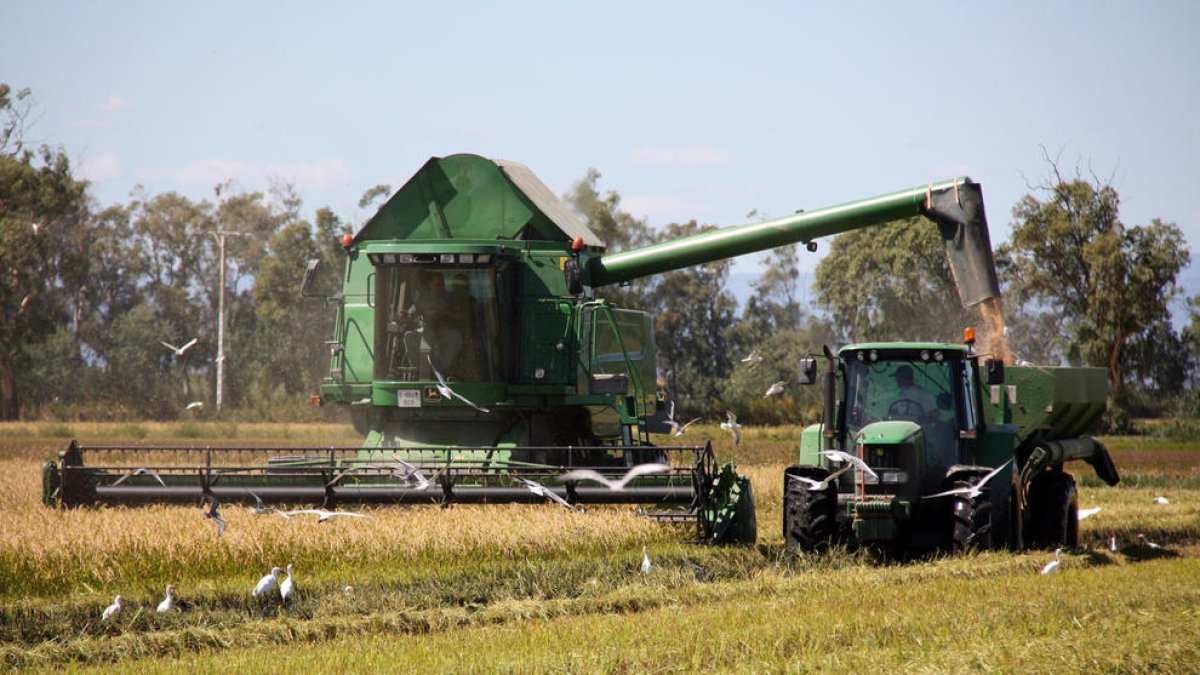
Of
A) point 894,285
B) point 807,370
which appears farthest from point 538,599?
point 894,285

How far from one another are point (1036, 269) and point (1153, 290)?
155 inches

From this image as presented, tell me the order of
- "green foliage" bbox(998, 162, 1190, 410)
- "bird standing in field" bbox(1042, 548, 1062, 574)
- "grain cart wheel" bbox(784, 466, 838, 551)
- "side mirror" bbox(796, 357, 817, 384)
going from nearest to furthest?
"bird standing in field" bbox(1042, 548, 1062, 574) < "side mirror" bbox(796, 357, 817, 384) < "grain cart wheel" bbox(784, 466, 838, 551) < "green foliage" bbox(998, 162, 1190, 410)

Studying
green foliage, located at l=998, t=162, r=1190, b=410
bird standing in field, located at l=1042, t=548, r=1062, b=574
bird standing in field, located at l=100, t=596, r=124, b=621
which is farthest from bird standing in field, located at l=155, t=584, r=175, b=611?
green foliage, located at l=998, t=162, r=1190, b=410

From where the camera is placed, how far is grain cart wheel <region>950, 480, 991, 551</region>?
39.3ft

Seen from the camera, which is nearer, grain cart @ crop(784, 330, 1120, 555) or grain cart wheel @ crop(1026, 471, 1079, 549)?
grain cart @ crop(784, 330, 1120, 555)

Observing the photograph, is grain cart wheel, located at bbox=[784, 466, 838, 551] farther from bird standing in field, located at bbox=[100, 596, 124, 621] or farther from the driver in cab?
bird standing in field, located at bbox=[100, 596, 124, 621]

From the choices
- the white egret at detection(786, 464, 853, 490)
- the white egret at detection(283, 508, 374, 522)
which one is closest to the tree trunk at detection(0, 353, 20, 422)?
the white egret at detection(283, 508, 374, 522)

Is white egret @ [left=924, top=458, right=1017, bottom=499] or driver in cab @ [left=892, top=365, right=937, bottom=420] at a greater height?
driver in cab @ [left=892, top=365, right=937, bottom=420]

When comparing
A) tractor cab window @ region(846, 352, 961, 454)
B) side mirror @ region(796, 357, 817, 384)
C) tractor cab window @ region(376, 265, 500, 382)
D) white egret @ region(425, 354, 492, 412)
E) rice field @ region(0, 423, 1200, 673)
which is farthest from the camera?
tractor cab window @ region(376, 265, 500, 382)

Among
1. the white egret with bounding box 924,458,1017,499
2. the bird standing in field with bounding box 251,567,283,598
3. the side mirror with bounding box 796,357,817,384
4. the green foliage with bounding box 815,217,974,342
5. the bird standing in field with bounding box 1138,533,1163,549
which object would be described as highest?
the green foliage with bounding box 815,217,974,342

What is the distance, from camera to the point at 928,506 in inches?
497

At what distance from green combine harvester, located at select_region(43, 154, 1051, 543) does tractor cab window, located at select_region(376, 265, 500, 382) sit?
0.05 feet

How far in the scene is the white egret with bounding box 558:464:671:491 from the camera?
12.2 metres

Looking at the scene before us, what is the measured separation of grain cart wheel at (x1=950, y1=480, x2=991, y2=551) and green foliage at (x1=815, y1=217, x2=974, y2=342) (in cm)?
4488
